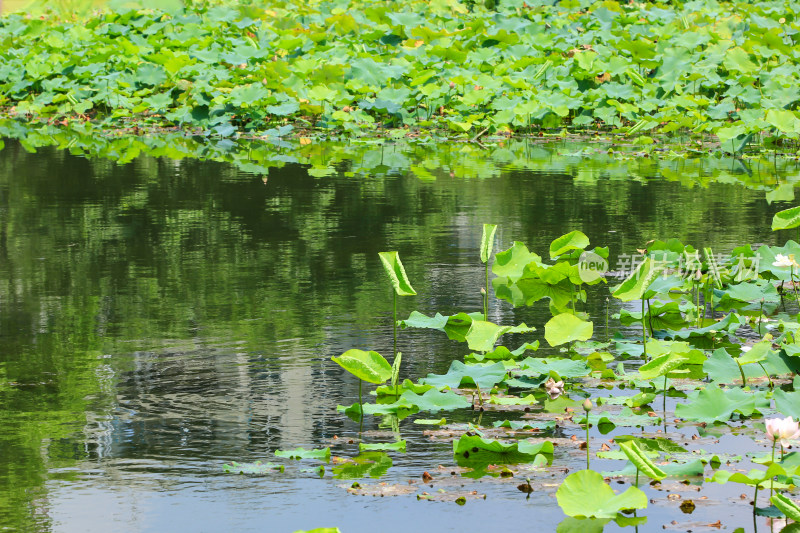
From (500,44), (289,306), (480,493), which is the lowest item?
(480,493)

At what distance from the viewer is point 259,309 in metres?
4.95

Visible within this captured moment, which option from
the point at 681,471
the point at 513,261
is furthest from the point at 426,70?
the point at 681,471

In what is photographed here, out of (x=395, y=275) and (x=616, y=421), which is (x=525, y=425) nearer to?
(x=616, y=421)

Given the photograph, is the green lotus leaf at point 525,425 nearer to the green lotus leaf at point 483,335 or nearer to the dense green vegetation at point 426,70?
the green lotus leaf at point 483,335

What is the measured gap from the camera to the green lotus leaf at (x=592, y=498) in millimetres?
2816

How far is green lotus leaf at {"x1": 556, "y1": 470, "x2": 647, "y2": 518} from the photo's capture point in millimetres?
2816

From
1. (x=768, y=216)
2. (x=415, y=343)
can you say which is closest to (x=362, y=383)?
(x=415, y=343)

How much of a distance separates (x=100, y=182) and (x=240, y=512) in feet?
19.4

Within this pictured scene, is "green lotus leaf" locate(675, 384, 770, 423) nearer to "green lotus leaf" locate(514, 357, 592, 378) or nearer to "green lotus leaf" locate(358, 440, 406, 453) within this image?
"green lotus leaf" locate(514, 357, 592, 378)

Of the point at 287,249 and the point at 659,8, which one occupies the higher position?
the point at 659,8

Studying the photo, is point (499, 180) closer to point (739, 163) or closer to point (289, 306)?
point (739, 163)

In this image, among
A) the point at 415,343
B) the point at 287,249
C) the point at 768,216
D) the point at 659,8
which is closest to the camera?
the point at 415,343

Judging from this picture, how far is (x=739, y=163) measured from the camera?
939cm

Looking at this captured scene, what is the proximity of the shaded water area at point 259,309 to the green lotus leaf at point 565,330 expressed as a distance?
99 mm
